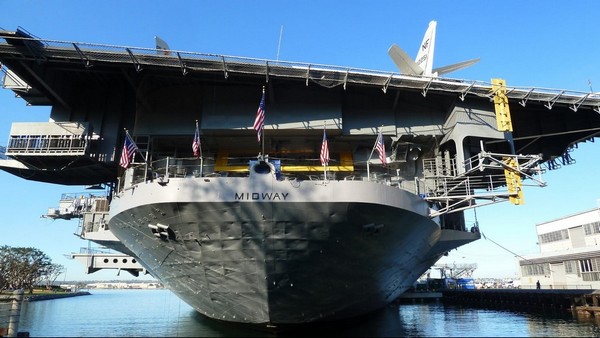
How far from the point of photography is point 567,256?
31000 mm

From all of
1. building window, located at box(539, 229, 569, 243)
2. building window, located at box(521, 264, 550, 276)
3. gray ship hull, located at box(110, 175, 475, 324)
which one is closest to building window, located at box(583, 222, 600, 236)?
building window, located at box(539, 229, 569, 243)

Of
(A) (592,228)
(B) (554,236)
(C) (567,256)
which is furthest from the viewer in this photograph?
(B) (554,236)

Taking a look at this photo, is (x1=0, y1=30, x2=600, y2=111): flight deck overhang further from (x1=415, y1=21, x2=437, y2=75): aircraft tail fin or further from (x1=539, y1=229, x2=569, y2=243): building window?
(x1=539, y1=229, x2=569, y2=243): building window

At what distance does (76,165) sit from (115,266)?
6.89 m

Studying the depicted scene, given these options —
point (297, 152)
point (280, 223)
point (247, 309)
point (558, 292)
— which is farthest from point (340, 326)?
point (558, 292)

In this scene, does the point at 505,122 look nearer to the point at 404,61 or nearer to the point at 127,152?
the point at 404,61

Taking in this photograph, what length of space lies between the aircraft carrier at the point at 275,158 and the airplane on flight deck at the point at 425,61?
93.6 inches

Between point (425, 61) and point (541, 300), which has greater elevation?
point (425, 61)

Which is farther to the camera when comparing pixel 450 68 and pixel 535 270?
pixel 535 270

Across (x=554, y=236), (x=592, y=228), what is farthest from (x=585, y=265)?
(x=554, y=236)

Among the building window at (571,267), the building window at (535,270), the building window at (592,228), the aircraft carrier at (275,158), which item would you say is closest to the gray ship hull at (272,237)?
the aircraft carrier at (275,158)

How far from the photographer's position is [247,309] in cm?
1203

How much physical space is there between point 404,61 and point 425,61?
1.36m

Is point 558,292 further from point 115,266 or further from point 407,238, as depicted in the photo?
point 115,266
